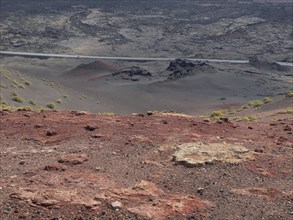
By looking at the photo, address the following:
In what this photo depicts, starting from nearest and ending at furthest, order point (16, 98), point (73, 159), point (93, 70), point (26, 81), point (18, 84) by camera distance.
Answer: point (73, 159), point (16, 98), point (18, 84), point (26, 81), point (93, 70)

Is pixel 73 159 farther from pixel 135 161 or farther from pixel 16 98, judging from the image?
pixel 16 98

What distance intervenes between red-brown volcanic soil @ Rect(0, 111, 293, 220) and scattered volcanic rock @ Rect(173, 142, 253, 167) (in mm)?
191

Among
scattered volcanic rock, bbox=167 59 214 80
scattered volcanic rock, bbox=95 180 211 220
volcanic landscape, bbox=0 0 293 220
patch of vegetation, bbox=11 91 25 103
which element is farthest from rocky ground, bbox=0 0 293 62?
scattered volcanic rock, bbox=95 180 211 220

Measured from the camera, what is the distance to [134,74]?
58.5 metres

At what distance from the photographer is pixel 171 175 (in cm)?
1108

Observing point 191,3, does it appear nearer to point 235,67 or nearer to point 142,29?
point 142,29

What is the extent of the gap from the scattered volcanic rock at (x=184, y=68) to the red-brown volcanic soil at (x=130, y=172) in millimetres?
40685

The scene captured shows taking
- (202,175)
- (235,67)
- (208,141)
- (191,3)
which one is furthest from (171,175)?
(191,3)

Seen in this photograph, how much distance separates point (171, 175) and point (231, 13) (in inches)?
3711

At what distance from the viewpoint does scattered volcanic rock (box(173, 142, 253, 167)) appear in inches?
468

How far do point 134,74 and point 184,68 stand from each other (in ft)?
18.4

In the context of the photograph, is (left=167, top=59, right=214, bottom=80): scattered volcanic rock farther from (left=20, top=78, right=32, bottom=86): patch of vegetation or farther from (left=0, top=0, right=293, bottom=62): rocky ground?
(left=20, top=78, right=32, bottom=86): patch of vegetation

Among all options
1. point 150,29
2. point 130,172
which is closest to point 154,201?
point 130,172

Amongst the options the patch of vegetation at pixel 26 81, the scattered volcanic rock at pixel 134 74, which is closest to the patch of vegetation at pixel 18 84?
the patch of vegetation at pixel 26 81
